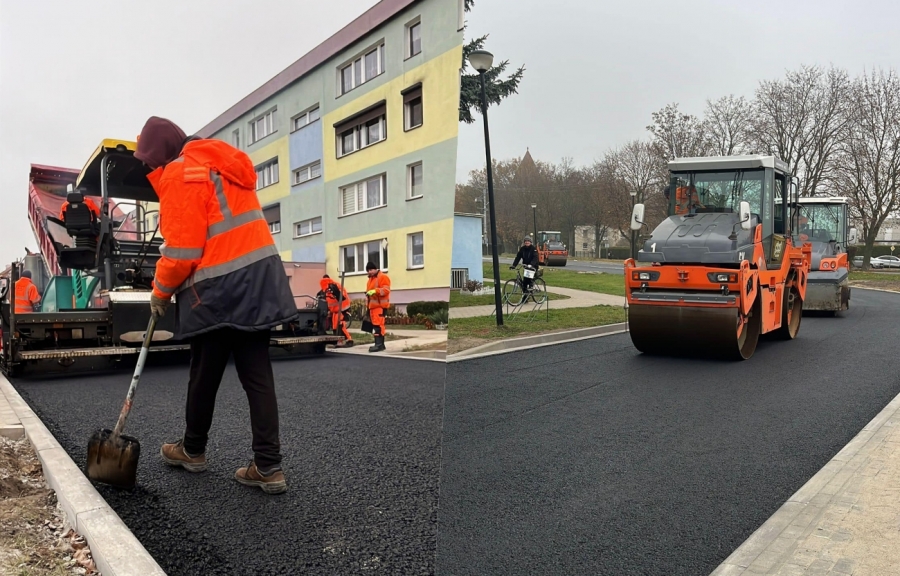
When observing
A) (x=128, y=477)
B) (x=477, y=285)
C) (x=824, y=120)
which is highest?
(x=824, y=120)

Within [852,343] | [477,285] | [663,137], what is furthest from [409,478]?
[852,343]

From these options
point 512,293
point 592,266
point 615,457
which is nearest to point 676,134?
point 592,266

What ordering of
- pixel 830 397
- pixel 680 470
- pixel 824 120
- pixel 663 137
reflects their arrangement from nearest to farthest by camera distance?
pixel 663 137 < pixel 680 470 < pixel 824 120 < pixel 830 397

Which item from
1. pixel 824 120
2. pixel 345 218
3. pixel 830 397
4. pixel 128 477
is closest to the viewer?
pixel 345 218

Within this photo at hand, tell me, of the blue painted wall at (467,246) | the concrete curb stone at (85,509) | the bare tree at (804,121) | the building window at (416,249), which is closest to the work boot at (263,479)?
the concrete curb stone at (85,509)

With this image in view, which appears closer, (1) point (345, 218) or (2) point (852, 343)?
(1) point (345, 218)

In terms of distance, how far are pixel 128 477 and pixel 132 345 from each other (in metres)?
0.44

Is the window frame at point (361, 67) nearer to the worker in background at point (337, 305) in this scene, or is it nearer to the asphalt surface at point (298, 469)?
the worker in background at point (337, 305)

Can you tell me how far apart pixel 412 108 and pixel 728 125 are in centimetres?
204

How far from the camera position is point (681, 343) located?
4.86 m

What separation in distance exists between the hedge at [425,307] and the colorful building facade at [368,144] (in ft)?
0.04

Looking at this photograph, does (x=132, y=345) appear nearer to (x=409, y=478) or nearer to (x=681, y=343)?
(x=409, y=478)

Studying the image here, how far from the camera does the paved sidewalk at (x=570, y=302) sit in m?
0.95

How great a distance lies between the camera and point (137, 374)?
1.31 m
